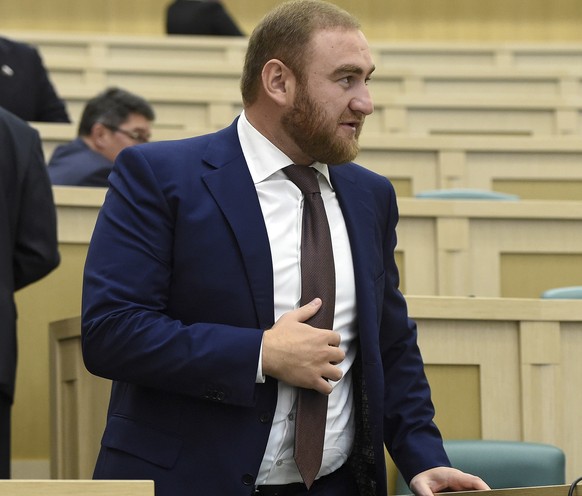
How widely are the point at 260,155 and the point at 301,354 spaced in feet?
0.95

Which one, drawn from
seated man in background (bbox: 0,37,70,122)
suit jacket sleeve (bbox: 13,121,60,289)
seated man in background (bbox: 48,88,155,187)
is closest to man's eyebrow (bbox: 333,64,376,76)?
suit jacket sleeve (bbox: 13,121,60,289)

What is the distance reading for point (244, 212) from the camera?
139 centimetres

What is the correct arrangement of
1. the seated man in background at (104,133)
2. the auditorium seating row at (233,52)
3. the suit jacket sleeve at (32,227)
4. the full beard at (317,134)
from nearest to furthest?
the full beard at (317,134) < the suit jacket sleeve at (32,227) < the seated man in background at (104,133) < the auditorium seating row at (233,52)

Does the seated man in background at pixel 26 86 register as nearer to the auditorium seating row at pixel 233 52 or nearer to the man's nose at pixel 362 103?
the auditorium seating row at pixel 233 52

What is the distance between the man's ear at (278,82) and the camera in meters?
1.44

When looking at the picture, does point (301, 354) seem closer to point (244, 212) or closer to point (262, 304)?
point (262, 304)

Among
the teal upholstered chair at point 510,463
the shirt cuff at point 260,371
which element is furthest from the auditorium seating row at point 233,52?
the shirt cuff at point 260,371

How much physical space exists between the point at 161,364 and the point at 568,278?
1.68 meters

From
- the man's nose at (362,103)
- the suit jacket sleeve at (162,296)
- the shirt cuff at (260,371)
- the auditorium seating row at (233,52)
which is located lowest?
the shirt cuff at (260,371)

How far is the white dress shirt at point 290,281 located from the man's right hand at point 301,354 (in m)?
0.07

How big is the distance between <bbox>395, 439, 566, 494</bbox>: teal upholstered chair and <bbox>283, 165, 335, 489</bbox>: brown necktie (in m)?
0.46

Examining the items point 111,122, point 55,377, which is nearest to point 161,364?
point 55,377

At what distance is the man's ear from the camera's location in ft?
4.74

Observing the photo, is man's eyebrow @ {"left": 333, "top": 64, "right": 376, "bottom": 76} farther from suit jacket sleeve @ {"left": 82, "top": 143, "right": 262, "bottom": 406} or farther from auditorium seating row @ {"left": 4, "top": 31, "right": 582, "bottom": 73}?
auditorium seating row @ {"left": 4, "top": 31, "right": 582, "bottom": 73}
